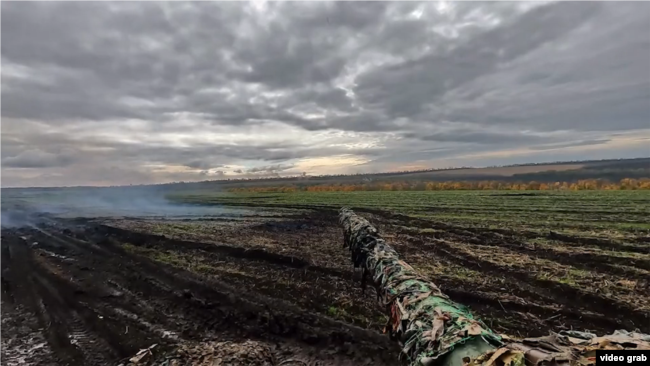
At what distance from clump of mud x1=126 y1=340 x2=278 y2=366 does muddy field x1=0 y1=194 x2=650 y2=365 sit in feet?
2.10

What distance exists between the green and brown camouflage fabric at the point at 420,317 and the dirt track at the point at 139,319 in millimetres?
1275

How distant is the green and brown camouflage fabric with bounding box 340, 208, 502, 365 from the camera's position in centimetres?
280

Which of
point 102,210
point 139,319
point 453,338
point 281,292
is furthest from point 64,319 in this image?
point 102,210

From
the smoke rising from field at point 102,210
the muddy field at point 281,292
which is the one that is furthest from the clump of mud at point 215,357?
the smoke rising from field at point 102,210

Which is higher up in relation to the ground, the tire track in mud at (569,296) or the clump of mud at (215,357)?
the clump of mud at (215,357)

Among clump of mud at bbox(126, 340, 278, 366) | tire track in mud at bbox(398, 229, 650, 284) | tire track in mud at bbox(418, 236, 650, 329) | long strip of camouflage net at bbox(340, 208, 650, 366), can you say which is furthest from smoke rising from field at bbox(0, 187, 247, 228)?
long strip of camouflage net at bbox(340, 208, 650, 366)

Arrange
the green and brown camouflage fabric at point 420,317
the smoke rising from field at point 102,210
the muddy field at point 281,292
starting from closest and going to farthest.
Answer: the green and brown camouflage fabric at point 420,317 → the muddy field at point 281,292 → the smoke rising from field at point 102,210

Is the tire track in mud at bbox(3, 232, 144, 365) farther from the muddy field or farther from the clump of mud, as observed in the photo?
the clump of mud

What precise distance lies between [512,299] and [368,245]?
3.26m

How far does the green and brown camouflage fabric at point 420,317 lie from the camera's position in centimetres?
280

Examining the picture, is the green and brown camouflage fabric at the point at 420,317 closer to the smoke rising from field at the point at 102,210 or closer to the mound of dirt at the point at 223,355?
the mound of dirt at the point at 223,355

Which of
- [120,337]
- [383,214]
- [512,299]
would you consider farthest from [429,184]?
[120,337]

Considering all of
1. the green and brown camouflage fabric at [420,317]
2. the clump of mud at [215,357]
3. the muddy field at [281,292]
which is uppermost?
the green and brown camouflage fabric at [420,317]

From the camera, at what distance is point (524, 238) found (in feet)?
46.5
